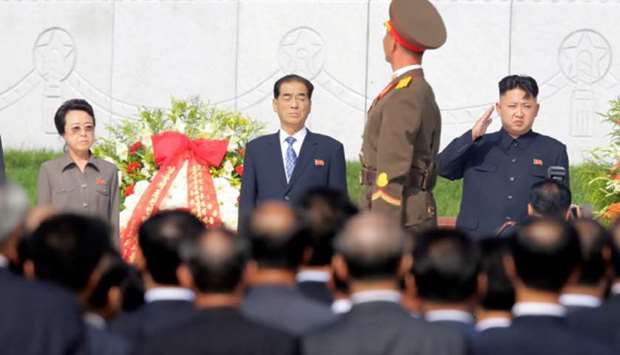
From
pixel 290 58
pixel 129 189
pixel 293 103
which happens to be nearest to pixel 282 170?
pixel 293 103

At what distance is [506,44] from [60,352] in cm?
1158

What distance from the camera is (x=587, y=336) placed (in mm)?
4395

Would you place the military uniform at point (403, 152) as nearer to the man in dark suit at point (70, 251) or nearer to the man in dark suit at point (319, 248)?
the man in dark suit at point (319, 248)

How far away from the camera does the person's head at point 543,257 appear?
445 centimetres

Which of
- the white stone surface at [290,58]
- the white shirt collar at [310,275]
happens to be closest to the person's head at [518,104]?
the white shirt collar at [310,275]

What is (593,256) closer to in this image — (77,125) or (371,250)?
(371,250)

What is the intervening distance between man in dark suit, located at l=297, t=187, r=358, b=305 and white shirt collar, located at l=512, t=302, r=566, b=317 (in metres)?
0.73

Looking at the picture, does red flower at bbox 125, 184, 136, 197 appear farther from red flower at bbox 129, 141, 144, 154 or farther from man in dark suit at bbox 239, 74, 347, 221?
man in dark suit at bbox 239, 74, 347, 221

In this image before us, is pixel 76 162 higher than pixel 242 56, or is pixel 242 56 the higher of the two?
pixel 242 56

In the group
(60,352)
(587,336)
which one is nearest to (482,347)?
(587,336)

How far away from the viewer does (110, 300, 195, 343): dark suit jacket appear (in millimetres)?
4594

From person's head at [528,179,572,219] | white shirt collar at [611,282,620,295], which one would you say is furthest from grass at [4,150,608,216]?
white shirt collar at [611,282,620,295]

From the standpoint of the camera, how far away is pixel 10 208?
15.2ft

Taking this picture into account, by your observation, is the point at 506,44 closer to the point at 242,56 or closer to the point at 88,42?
Answer: the point at 242,56
